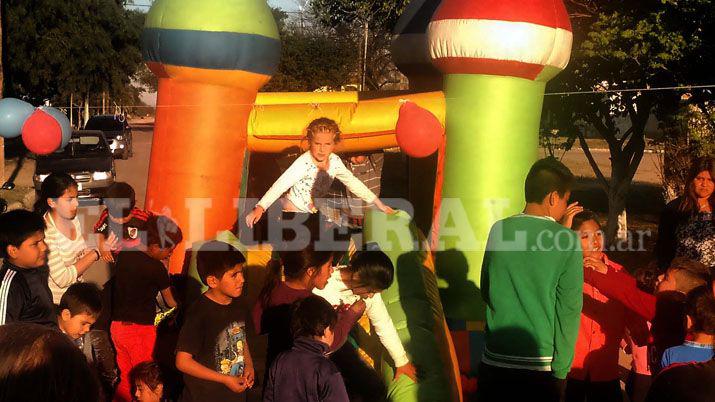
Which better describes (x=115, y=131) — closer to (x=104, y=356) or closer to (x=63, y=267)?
(x=104, y=356)

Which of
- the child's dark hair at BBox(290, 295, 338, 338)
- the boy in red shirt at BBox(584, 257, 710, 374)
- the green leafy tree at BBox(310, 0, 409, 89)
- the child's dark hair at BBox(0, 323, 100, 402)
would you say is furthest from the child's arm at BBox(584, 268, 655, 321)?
the green leafy tree at BBox(310, 0, 409, 89)

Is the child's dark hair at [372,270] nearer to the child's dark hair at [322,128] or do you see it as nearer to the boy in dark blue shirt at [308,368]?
the boy in dark blue shirt at [308,368]

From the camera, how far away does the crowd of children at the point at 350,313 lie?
3637 millimetres

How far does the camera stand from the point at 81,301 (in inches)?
164

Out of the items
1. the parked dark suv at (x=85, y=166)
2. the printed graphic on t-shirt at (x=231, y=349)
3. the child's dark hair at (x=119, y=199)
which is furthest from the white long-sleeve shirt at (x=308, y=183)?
the parked dark suv at (x=85, y=166)

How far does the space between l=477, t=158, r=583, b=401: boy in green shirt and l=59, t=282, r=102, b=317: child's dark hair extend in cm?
210

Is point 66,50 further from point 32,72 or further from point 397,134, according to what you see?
point 397,134

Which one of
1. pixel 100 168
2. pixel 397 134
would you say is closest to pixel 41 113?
pixel 397 134

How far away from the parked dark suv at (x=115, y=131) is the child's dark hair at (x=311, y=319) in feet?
86.5

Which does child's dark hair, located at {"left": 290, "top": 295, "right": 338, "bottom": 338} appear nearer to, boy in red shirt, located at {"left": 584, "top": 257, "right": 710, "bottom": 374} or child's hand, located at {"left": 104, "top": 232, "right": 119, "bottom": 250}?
boy in red shirt, located at {"left": 584, "top": 257, "right": 710, "bottom": 374}

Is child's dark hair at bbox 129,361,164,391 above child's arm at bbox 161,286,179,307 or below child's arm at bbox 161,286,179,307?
below

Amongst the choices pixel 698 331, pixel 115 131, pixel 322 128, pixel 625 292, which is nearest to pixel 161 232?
pixel 322 128

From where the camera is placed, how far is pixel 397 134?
6812mm

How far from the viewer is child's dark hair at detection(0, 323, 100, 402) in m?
1.45
